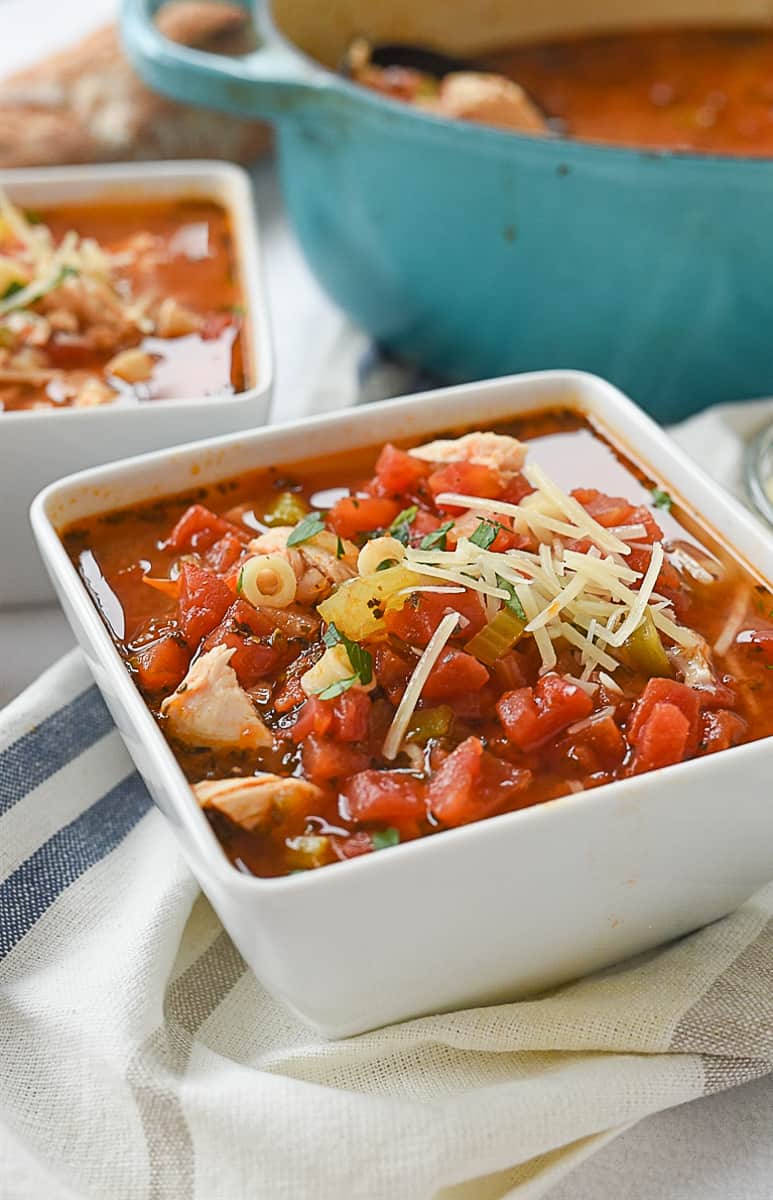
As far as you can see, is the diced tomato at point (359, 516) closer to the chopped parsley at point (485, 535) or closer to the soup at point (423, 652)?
the soup at point (423, 652)

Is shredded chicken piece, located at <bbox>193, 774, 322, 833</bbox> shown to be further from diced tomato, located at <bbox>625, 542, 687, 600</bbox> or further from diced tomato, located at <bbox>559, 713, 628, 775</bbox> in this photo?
diced tomato, located at <bbox>625, 542, 687, 600</bbox>

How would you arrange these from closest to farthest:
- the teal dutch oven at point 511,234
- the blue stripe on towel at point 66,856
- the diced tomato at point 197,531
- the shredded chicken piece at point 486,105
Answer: the blue stripe on towel at point 66,856, the diced tomato at point 197,531, the teal dutch oven at point 511,234, the shredded chicken piece at point 486,105

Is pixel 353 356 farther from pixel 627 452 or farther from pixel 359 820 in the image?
pixel 359 820

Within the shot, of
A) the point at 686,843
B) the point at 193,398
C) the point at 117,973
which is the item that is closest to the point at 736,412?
the point at 193,398

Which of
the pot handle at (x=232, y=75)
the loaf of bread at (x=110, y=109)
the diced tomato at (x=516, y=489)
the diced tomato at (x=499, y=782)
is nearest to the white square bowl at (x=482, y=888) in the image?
the diced tomato at (x=499, y=782)

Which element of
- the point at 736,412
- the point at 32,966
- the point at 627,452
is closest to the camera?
the point at 32,966

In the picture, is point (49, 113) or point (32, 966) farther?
point (49, 113)

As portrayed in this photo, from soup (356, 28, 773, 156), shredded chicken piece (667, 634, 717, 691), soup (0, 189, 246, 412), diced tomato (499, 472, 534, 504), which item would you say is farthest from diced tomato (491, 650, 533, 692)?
soup (356, 28, 773, 156)
